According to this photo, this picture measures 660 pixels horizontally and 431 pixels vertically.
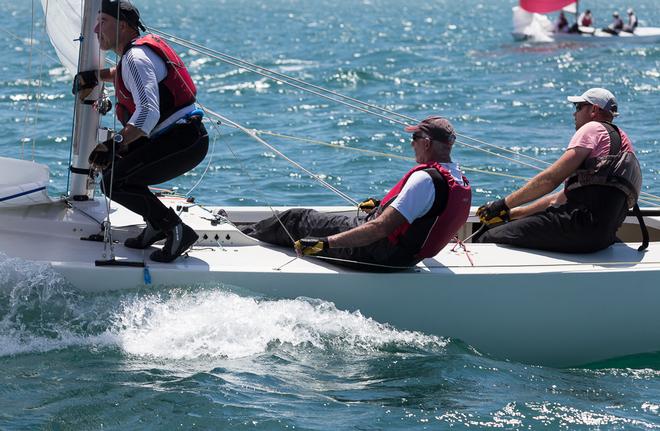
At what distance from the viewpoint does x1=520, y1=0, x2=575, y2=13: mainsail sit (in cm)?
3338

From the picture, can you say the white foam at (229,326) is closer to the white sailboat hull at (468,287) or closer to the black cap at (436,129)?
the white sailboat hull at (468,287)

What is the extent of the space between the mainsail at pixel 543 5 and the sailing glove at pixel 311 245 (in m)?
29.3

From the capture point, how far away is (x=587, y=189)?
5.89m

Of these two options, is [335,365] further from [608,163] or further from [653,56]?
[653,56]

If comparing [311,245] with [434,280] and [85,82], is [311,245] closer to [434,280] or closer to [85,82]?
[434,280]

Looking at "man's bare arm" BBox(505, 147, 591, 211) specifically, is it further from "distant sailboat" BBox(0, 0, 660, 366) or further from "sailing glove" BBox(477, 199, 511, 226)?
"distant sailboat" BBox(0, 0, 660, 366)

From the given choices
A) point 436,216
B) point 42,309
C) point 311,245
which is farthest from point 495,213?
point 42,309

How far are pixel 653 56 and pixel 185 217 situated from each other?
2231 cm

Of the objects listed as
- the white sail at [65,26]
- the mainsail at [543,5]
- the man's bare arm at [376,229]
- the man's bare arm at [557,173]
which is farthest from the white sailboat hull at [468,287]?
the mainsail at [543,5]

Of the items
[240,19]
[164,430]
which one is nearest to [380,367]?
[164,430]

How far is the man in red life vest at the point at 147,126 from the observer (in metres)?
5.48

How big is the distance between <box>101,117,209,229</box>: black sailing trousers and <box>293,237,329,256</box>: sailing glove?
2.44ft

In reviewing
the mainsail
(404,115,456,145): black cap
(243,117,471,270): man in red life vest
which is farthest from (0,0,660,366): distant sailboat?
the mainsail

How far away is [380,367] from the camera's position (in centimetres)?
542
